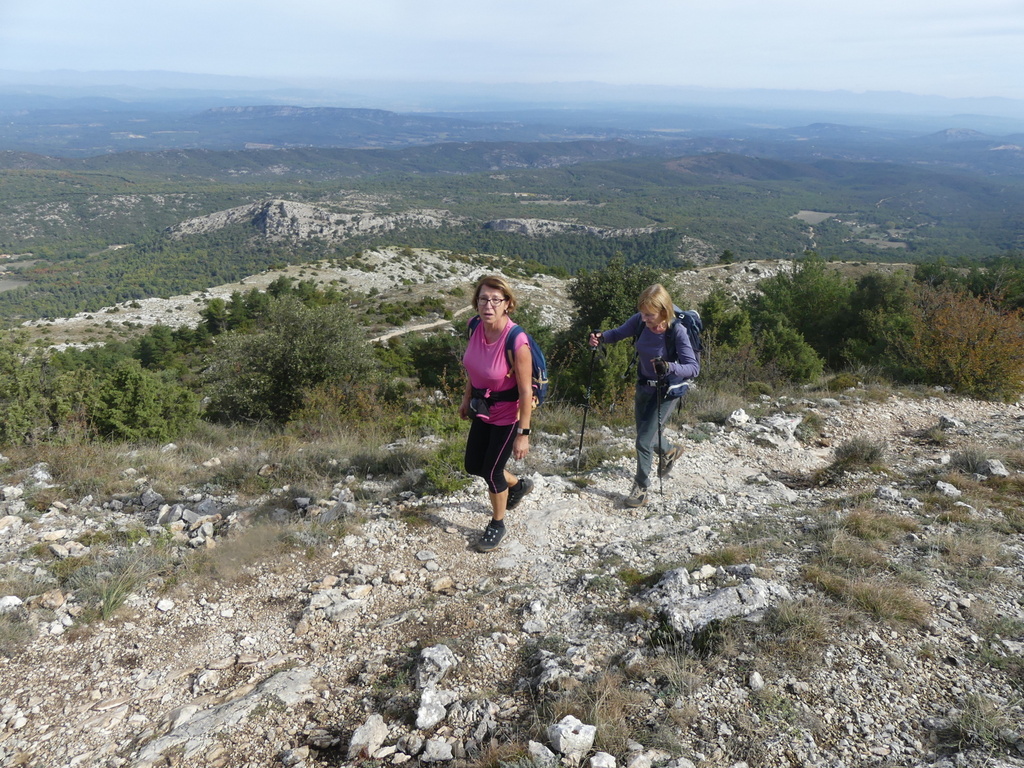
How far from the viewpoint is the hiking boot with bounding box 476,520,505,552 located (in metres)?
4.44

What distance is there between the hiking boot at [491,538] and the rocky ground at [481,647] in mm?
93

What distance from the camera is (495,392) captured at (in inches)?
159

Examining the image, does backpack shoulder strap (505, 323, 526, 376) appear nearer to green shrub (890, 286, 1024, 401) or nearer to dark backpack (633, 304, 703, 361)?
dark backpack (633, 304, 703, 361)

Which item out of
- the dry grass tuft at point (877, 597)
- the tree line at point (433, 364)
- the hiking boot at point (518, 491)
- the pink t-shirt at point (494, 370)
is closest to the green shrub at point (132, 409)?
the tree line at point (433, 364)

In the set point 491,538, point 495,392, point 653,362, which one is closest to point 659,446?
point 653,362

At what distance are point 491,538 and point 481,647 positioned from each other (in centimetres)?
122

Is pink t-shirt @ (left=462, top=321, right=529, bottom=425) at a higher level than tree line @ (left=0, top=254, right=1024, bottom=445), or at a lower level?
Result: higher

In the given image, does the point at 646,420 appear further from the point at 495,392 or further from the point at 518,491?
the point at 495,392

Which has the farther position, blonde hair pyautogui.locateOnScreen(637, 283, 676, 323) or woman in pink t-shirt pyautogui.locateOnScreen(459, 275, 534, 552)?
blonde hair pyautogui.locateOnScreen(637, 283, 676, 323)

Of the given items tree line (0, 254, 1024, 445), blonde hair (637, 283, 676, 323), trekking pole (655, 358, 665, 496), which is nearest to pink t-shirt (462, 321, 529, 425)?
blonde hair (637, 283, 676, 323)

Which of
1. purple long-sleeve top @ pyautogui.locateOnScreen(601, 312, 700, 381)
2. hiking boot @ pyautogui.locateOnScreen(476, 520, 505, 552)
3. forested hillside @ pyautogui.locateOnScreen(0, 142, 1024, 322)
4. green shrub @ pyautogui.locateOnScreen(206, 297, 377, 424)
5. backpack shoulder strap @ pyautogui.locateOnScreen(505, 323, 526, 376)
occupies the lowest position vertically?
forested hillside @ pyautogui.locateOnScreen(0, 142, 1024, 322)

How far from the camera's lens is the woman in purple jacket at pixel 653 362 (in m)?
4.76

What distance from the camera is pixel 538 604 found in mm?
3646

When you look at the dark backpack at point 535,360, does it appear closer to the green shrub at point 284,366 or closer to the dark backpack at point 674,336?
the dark backpack at point 674,336
